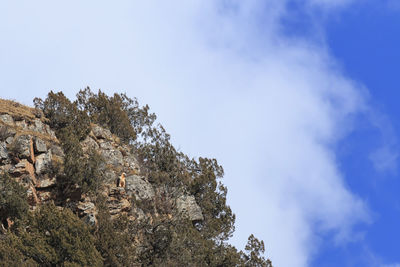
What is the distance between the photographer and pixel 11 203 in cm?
2728

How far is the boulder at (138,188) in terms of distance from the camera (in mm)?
33812

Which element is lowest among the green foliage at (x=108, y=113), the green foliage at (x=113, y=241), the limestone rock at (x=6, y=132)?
the green foliage at (x=113, y=241)

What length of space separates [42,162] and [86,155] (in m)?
3.51

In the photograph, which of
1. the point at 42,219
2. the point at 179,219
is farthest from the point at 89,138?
the point at 42,219

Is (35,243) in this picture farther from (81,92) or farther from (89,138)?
(81,92)

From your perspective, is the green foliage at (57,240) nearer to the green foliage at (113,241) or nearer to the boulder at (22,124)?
the green foliage at (113,241)

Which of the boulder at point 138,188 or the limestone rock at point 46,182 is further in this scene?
the boulder at point 138,188

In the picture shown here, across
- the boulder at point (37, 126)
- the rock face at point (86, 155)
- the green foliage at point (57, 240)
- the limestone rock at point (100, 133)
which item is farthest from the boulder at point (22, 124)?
the green foliage at point (57, 240)

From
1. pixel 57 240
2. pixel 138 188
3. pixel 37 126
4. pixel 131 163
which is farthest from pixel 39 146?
pixel 57 240

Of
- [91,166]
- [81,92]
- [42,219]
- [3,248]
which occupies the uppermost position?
[81,92]

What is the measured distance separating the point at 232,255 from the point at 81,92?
17.9 m

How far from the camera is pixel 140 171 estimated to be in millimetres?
37062

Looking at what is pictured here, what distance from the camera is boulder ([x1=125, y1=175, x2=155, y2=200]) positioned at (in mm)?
33812

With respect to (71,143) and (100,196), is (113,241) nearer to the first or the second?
(100,196)
